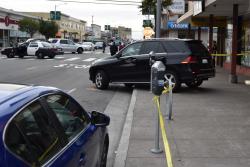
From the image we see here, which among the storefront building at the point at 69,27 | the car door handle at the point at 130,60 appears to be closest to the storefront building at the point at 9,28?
the storefront building at the point at 69,27

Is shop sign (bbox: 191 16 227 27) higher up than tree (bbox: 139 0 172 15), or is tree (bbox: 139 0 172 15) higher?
tree (bbox: 139 0 172 15)

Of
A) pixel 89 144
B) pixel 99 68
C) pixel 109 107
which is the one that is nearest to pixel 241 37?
pixel 99 68

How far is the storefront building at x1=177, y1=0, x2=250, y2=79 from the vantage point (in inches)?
713

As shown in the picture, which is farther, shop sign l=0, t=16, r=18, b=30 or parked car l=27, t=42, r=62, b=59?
shop sign l=0, t=16, r=18, b=30

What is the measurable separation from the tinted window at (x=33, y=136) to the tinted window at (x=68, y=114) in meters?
0.34

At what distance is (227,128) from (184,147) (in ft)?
5.91

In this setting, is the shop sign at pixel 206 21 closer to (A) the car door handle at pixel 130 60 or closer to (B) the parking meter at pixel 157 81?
(A) the car door handle at pixel 130 60

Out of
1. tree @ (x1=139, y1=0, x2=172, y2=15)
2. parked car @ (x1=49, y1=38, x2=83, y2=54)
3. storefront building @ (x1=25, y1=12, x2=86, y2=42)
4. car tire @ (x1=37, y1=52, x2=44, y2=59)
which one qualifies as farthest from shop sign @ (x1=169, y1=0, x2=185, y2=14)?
storefront building @ (x1=25, y1=12, x2=86, y2=42)

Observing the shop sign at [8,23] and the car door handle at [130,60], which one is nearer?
the car door handle at [130,60]

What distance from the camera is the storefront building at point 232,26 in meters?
18.1

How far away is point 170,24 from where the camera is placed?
62.5 metres

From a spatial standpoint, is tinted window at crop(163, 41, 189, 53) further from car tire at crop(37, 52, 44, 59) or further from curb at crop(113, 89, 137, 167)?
car tire at crop(37, 52, 44, 59)

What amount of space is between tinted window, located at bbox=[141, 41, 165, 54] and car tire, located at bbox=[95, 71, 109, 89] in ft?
5.21

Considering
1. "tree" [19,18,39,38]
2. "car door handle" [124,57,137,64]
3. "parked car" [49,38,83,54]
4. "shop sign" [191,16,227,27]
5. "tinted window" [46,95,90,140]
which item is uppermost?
"tree" [19,18,39,38]
